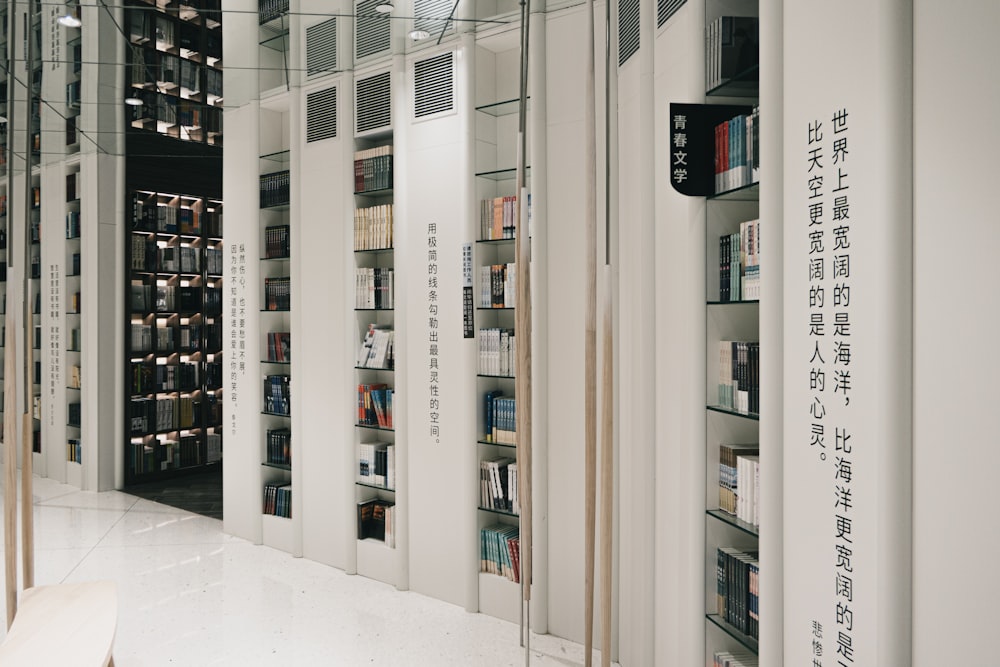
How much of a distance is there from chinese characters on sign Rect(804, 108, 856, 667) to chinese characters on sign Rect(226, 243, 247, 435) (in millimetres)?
4346

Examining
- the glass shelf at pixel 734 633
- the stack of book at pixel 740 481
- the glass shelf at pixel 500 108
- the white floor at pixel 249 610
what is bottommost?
the white floor at pixel 249 610

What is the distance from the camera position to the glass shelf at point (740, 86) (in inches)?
93.6

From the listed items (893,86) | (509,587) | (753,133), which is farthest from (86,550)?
(893,86)

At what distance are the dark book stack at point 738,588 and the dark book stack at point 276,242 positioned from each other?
12.3 feet

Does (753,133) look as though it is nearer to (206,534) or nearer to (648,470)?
(648,470)

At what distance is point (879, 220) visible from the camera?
158 centimetres

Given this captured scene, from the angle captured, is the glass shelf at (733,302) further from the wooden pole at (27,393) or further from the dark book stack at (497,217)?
the wooden pole at (27,393)

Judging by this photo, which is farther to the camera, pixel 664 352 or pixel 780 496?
pixel 664 352

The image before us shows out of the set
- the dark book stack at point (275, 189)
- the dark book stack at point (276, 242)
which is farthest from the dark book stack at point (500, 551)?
the dark book stack at point (275, 189)

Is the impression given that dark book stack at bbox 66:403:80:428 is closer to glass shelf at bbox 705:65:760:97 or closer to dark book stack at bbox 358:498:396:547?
dark book stack at bbox 358:498:396:547

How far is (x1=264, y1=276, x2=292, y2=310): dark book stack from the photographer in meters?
4.99

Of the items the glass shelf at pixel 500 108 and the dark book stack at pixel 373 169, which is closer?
the glass shelf at pixel 500 108

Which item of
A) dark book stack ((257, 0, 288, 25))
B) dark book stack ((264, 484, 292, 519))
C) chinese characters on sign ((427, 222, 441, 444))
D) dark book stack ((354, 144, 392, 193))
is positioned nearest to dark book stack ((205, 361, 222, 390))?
dark book stack ((264, 484, 292, 519))

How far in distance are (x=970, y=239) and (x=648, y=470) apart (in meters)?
1.77
